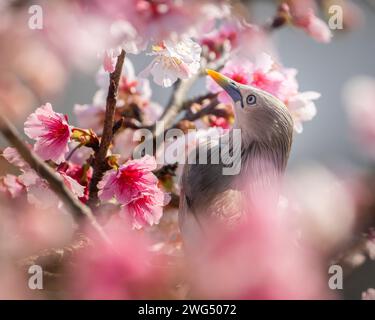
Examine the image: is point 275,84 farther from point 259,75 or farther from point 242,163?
point 242,163

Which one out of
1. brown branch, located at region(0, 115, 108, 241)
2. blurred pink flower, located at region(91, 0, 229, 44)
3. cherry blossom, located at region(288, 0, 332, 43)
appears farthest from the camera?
cherry blossom, located at region(288, 0, 332, 43)

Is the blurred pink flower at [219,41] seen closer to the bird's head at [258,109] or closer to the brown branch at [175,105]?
the brown branch at [175,105]

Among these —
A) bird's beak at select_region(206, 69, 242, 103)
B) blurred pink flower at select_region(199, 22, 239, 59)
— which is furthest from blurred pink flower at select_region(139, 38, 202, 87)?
blurred pink flower at select_region(199, 22, 239, 59)

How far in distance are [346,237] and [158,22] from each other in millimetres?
412

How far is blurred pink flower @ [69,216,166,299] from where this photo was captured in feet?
2.00

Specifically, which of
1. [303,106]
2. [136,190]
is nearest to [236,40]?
[303,106]

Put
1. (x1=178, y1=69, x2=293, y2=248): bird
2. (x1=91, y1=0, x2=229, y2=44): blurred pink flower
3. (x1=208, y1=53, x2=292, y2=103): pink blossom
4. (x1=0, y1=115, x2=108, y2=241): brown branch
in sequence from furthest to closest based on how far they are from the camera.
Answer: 1. (x1=208, y1=53, x2=292, y2=103): pink blossom
2. (x1=178, y1=69, x2=293, y2=248): bird
3. (x1=91, y1=0, x2=229, y2=44): blurred pink flower
4. (x1=0, y1=115, x2=108, y2=241): brown branch

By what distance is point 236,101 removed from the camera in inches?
36.1

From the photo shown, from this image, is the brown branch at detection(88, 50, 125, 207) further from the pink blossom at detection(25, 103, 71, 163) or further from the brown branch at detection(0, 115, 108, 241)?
the brown branch at detection(0, 115, 108, 241)

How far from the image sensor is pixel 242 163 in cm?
91

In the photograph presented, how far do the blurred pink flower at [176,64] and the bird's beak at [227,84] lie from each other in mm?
72

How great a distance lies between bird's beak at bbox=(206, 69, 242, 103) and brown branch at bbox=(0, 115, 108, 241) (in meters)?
0.42
